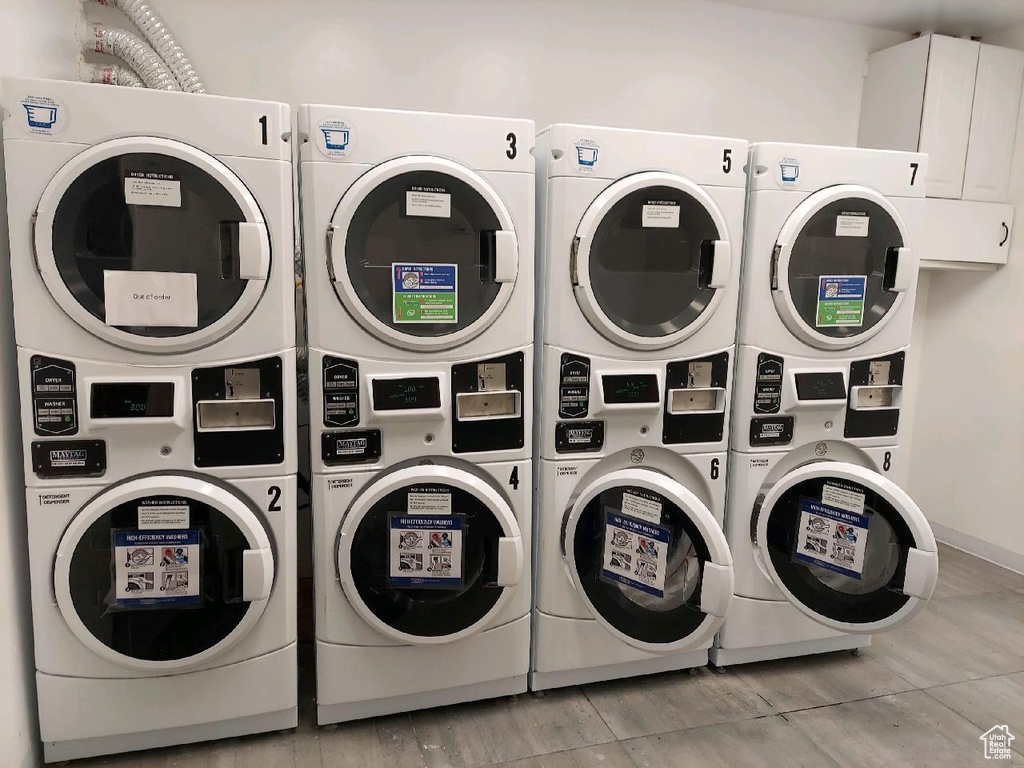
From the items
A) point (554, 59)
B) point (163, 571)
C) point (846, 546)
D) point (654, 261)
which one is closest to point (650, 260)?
point (654, 261)

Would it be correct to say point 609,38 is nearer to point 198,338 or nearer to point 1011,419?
point 198,338

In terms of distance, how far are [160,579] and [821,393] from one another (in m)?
2.03

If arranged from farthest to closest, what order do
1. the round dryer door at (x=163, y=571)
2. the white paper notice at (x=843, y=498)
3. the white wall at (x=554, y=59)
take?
the white wall at (x=554, y=59) → the white paper notice at (x=843, y=498) → the round dryer door at (x=163, y=571)

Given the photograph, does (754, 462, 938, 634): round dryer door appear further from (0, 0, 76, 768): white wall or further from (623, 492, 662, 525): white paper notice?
(0, 0, 76, 768): white wall

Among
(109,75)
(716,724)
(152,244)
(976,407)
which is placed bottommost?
(716,724)

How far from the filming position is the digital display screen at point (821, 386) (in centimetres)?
232

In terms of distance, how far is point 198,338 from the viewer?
1.79 meters

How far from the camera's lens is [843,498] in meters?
2.26

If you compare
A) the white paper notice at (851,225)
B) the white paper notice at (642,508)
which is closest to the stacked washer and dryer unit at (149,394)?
the white paper notice at (642,508)

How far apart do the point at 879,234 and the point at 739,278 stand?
0.51 metres

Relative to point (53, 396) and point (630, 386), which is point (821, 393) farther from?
point (53, 396)

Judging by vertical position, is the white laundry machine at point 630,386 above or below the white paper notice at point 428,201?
below

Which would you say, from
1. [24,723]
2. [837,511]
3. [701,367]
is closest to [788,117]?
[701,367]

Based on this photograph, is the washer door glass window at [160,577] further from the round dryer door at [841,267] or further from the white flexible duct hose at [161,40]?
the round dryer door at [841,267]
